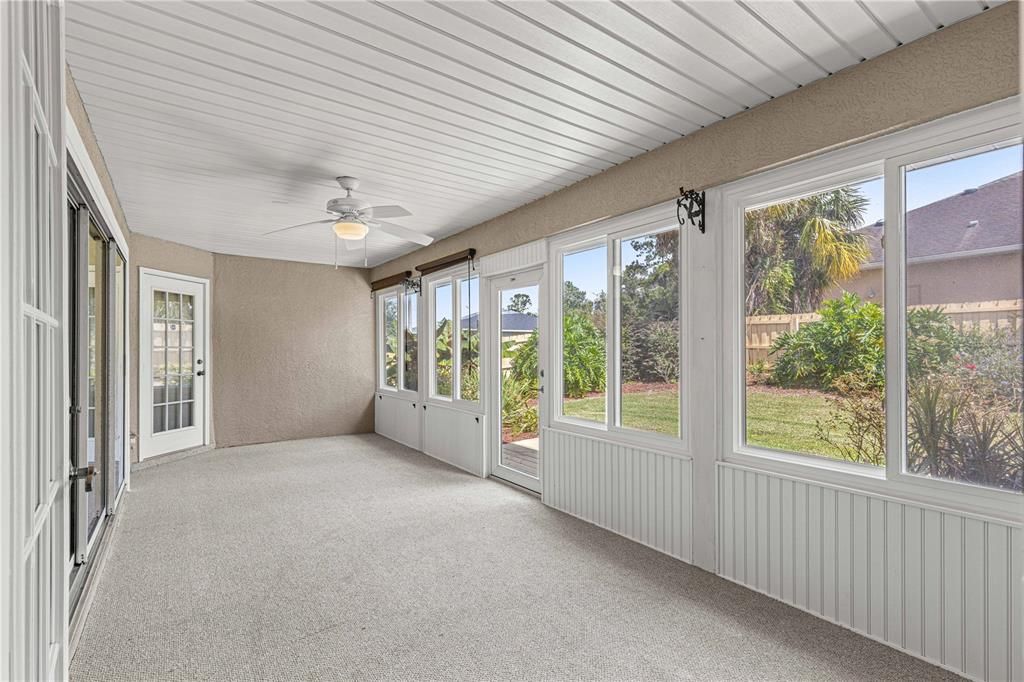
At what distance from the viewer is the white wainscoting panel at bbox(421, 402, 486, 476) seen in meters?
5.14

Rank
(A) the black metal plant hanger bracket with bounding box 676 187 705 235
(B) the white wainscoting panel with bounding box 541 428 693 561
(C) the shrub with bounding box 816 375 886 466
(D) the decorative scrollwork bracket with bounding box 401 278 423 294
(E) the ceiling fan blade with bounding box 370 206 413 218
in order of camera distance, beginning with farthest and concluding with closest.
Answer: (D) the decorative scrollwork bracket with bounding box 401 278 423 294, (E) the ceiling fan blade with bounding box 370 206 413 218, (B) the white wainscoting panel with bounding box 541 428 693 561, (A) the black metal plant hanger bracket with bounding box 676 187 705 235, (C) the shrub with bounding box 816 375 886 466

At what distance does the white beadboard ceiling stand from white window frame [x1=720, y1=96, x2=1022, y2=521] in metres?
0.38

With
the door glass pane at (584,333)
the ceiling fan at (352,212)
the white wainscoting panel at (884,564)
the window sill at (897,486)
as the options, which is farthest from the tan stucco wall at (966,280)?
the ceiling fan at (352,212)

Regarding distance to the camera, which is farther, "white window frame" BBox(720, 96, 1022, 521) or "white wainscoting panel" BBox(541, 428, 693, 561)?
"white wainscoting panel" BBox(541, 428, 693, 561)

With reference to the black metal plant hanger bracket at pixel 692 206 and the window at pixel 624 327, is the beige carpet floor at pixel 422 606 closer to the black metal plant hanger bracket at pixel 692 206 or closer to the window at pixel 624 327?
the window at pixel 624 327

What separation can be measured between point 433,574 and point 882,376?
2.43 meters

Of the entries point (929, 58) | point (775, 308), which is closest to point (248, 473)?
point (775, 308)

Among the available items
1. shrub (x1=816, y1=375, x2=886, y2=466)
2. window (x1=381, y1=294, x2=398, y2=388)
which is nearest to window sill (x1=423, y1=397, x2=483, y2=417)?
window (x1=381, y1=294, x2=398, y2=388)

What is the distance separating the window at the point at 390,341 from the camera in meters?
6.97

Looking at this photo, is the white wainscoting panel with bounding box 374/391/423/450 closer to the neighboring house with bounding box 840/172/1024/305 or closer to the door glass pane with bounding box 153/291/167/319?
the door glass pane with bounding box 153/291/167/319

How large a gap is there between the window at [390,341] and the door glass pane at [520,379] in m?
2.49

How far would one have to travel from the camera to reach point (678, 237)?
321 centimetres

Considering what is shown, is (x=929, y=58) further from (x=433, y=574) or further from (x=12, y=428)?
(x=433, y=574)

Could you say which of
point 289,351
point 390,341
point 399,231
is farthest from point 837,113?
point 289,351
